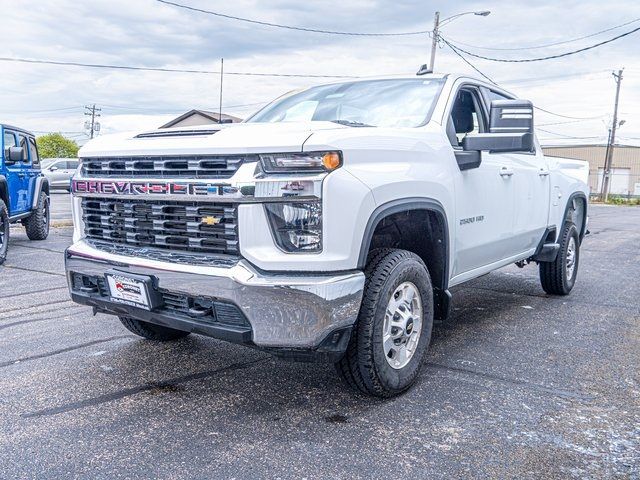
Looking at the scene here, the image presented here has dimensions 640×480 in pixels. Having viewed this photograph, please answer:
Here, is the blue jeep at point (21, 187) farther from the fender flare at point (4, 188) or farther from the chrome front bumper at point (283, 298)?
the chrome front bumper at point (283, 298)

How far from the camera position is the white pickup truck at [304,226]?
3.04 metres

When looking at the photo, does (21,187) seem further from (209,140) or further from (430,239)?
(430,239)

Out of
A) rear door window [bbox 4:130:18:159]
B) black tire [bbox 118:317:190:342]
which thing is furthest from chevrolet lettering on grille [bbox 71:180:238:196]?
rear door window [bbox 4:130:18:159]

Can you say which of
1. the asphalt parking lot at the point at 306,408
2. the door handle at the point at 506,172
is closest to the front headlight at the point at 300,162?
the asphalt parking lot at the point at 306,408

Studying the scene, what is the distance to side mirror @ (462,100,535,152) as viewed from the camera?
4031 mm

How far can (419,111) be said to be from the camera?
427 cm

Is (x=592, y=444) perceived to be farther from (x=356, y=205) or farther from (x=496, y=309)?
(x=496, y=309)

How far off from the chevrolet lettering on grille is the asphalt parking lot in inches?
45.5

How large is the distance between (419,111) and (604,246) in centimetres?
884

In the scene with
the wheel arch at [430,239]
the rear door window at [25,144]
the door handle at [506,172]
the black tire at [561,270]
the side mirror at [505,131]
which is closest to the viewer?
the wheel arch at [430,239]

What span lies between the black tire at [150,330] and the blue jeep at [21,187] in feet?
15.6

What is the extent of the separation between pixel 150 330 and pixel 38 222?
728cm

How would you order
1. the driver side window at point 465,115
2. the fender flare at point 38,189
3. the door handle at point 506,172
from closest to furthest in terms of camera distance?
the driver side window at point 465,115
the door handle at point 506,172
the fender flare at point 38,189

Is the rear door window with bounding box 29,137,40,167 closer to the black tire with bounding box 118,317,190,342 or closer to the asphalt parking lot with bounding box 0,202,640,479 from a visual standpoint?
the asphalt parking lot with bounding box 0,202,640,479
